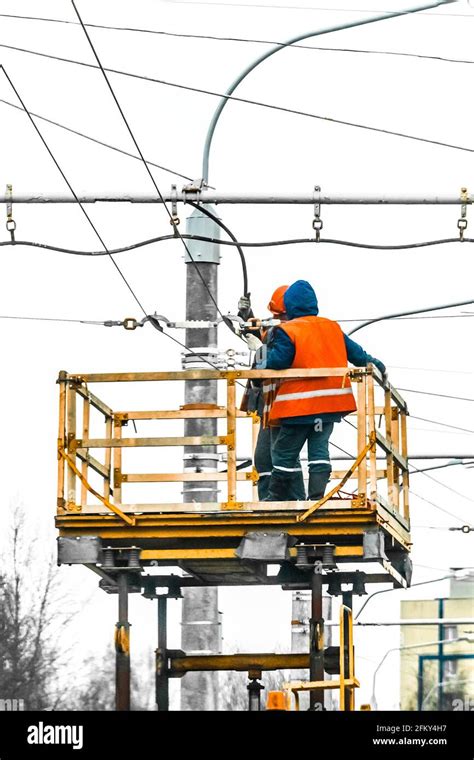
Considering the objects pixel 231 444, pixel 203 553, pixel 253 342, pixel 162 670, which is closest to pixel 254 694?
pixel 162 670

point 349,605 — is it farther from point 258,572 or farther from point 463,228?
point 463,228

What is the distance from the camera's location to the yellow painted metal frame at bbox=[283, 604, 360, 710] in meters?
16.7

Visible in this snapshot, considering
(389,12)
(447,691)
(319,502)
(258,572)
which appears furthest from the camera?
(447,691)

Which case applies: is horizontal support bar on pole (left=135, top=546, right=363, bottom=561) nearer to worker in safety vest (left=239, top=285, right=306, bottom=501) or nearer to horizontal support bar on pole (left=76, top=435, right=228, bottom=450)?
worker in safety vest (left=239, top=285, right=306, bottom=501)

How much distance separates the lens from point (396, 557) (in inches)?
758

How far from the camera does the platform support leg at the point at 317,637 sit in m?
17.3

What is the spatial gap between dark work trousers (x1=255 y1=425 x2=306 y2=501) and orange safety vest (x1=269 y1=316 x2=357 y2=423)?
33cm

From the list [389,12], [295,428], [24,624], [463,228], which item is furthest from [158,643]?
[24,624]

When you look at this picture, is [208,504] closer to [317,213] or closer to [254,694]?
[254,694]

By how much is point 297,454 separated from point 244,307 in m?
3.11

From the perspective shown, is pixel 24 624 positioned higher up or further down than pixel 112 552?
higher up

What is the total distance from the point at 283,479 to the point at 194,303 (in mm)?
2591

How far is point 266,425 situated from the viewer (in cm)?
1770

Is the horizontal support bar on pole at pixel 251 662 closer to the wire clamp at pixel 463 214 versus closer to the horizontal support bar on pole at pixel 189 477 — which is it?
the horizontal support bar on pole at pixel 189 477
